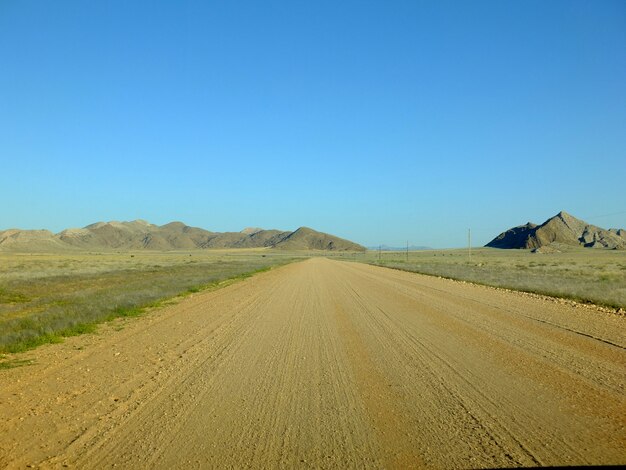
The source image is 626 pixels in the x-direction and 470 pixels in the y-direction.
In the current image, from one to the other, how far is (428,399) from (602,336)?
25.5ft

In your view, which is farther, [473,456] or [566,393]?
[566,393]

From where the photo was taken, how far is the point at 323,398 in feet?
26.0

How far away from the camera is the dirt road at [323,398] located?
228 inches

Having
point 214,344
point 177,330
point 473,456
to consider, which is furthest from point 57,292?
point 473,456

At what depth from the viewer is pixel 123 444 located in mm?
6086

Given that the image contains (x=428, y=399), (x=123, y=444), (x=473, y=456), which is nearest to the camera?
(x=473, y=456)

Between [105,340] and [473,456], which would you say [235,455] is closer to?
[473,456]

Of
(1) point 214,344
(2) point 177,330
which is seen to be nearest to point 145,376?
(1) point 214,344

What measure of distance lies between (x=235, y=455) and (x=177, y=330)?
9984 millimetres

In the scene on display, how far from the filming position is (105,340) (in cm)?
1389

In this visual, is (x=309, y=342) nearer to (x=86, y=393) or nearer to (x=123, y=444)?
(x=86, y=393)

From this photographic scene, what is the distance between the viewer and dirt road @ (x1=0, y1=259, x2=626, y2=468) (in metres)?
5.80

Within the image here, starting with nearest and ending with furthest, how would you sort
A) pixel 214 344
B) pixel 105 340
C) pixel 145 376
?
pixel 145 376
pixel 214 344
pixel 105 340

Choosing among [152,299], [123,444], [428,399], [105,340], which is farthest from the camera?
[152,299]
